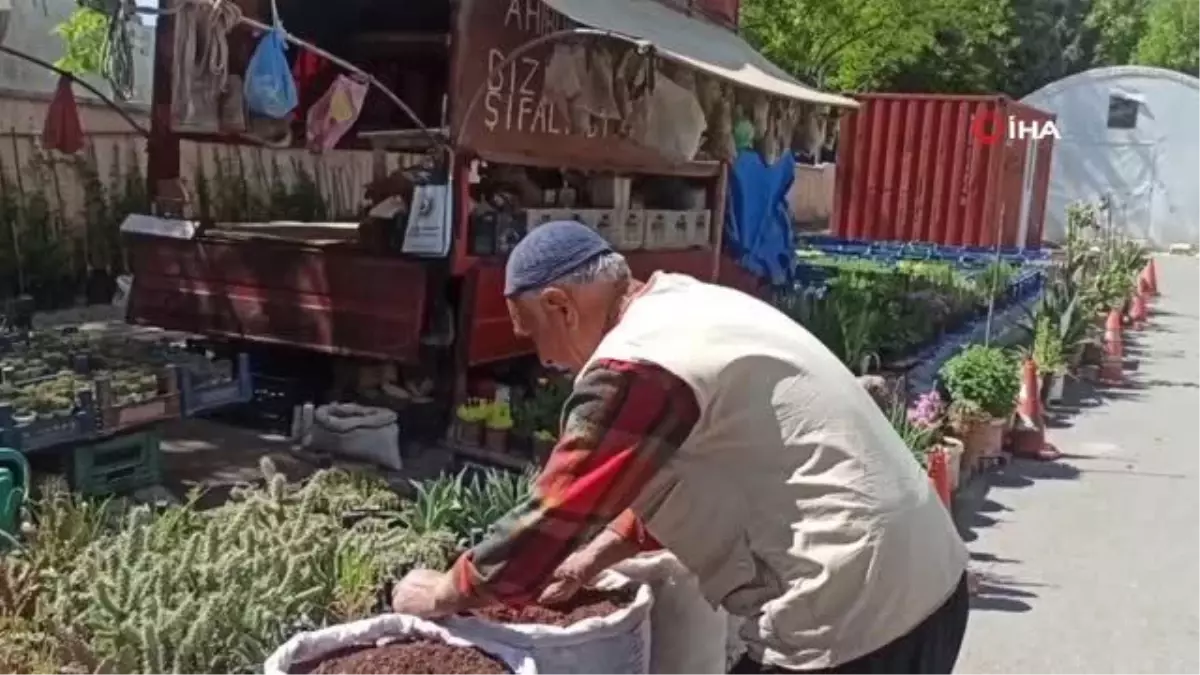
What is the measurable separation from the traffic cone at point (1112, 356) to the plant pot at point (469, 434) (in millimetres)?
8188

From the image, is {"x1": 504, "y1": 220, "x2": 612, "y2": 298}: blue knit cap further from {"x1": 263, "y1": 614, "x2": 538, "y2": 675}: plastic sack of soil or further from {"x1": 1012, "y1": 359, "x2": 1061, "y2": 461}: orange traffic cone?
{"x1": 1012, "y1": 359, "x2": 1061, "y2": 461}: orange traffic cone

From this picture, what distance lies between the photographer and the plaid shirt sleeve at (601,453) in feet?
7.34

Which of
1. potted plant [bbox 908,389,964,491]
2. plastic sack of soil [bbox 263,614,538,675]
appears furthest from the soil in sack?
potted plant [bbox 908,389,964,491]

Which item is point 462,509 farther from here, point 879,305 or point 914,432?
point 879,305

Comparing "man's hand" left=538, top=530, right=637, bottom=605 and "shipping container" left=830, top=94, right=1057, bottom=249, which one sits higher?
"shipping container" left=830, top=94, right=1057, bottom=249

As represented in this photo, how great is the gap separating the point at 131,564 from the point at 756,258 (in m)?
9.32

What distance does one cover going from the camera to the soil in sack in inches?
107

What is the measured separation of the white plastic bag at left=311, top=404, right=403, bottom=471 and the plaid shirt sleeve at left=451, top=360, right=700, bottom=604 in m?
4.72

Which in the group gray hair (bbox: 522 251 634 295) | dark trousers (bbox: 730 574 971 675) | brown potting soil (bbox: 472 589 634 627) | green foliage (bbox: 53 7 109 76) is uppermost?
green foliage (bbox: 53 7 109 76)

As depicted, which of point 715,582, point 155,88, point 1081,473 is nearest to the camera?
point 715,582

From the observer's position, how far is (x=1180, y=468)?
9414 mm

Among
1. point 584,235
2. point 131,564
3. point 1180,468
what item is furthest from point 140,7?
point 1180,468

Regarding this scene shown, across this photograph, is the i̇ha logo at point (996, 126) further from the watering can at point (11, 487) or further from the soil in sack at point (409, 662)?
the soil in sack at point (409, 662)

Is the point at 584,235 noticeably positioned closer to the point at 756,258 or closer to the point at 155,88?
the point at 155,88
